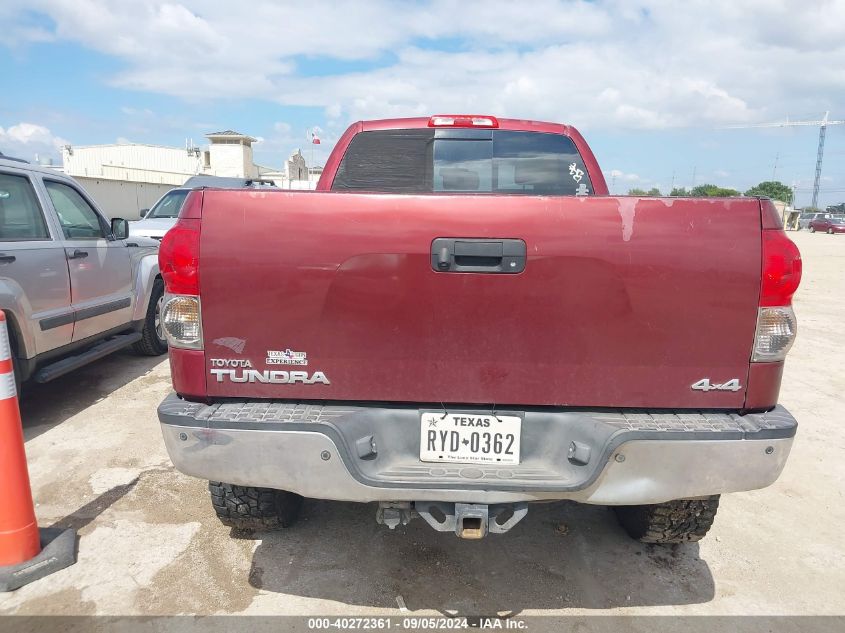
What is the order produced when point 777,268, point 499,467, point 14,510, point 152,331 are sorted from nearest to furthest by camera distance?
point 777,268
point 499,467
point 14,510
point 152,331

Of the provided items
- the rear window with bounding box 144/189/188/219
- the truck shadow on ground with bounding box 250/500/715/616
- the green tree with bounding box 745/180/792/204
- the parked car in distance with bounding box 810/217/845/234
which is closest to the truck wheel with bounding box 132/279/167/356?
the truck shadow on ground with bounding box 250/500/715/616

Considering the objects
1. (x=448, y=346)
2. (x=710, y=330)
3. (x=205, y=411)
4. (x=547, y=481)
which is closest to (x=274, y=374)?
(x=205, y=411)

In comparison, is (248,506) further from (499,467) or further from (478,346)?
(478,346)

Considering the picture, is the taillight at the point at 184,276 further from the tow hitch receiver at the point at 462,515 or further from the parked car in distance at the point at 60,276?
the parked car in distance at the point at 60,276

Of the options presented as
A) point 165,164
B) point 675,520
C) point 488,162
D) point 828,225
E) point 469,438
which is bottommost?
point 675,520

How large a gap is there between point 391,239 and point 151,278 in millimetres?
4985

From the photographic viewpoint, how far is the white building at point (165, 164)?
108ft

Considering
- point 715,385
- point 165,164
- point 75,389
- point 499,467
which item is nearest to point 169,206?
point 75,389

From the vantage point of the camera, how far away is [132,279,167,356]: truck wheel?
20.4 ft

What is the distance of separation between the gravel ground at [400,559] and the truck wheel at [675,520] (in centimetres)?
16

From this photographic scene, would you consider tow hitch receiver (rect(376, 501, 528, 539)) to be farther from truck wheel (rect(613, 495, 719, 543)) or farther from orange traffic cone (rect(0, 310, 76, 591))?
orange traffic cone (rect(0, 310, 76, 591))

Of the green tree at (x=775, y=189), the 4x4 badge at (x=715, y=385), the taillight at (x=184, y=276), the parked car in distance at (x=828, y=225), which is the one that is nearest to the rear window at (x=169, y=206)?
the taillight at (x=184, y=276)

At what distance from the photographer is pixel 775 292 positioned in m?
1.97

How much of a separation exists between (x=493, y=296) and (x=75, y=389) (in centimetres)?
484
